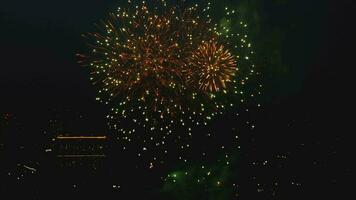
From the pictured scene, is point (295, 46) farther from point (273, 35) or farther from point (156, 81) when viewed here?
point (156, 81)

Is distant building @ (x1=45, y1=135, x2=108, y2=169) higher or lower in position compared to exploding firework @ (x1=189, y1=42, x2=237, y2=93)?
lower

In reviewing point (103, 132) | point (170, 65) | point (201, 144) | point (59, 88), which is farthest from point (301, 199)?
point (59, 88)

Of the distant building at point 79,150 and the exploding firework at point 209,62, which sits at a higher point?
the exploding firework at point 209,62

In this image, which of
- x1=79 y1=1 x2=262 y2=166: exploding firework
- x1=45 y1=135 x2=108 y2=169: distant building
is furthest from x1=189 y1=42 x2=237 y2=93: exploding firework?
x1=45 y1=135 x2=108 y2=169: distant building

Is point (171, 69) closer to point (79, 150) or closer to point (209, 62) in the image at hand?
point (209, 62)

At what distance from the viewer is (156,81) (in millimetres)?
10609

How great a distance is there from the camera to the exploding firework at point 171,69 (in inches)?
400

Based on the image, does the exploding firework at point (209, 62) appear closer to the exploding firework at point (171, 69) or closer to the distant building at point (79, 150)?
the exploding firework at point (171, 69)

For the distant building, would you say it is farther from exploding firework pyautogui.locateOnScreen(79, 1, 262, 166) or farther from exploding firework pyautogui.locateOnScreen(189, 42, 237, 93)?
exploding firework pyautogui.locateOnScreen(189, 42, 237, 93)

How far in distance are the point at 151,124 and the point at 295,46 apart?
3862mm

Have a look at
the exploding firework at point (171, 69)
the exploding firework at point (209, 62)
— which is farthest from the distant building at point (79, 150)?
the exploding firework at point (209, 62)

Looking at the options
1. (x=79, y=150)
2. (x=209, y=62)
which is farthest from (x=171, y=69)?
(x=79, y=150)

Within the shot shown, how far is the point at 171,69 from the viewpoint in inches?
412

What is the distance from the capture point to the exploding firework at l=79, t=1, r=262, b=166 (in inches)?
400
